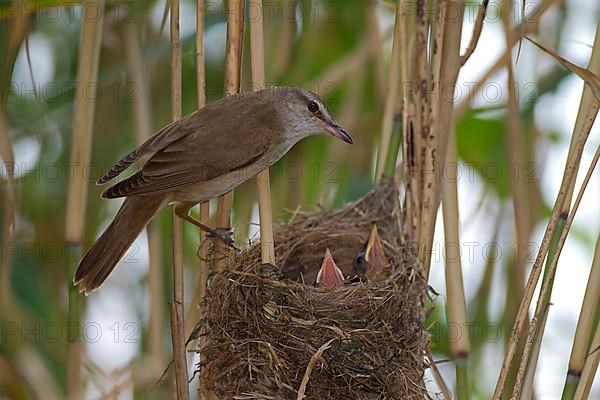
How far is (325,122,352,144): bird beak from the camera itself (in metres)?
2.75

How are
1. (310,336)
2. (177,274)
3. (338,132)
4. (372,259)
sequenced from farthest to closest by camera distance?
1. (372,259)
2. (338,132)
3. (310,336)
4. (177,274)

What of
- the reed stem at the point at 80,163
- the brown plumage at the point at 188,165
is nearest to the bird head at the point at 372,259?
the brown plumage at the point at 188,165

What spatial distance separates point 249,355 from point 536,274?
31.8 inches

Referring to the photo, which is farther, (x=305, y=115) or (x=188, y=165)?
(x=305, y=115)

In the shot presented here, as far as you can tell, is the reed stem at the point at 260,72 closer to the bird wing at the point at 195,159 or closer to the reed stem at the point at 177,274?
the reed stem at the point at 177,274

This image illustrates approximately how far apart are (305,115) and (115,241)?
0.75 metres

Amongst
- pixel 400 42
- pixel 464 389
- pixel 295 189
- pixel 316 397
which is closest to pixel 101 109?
pixel 295 189

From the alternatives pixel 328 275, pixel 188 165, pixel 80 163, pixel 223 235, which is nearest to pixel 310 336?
pixel 223 235

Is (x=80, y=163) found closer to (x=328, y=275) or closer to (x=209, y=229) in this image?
(x=209, y=229)

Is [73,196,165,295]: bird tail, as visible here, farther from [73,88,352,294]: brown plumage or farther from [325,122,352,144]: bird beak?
[325,122,352,144]: bird beak

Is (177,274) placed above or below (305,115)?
below

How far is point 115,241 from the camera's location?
255cm

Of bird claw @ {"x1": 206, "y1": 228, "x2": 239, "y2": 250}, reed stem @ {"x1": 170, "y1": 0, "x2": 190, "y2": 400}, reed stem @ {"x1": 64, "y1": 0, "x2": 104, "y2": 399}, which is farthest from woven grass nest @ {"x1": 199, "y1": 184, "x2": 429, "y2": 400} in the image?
reed stem @ {"x1": 64, "y1": 0, "x2": 104, "y2": 399}

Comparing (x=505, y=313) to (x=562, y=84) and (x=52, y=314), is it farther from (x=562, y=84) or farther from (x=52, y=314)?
(x=52, y=314)
